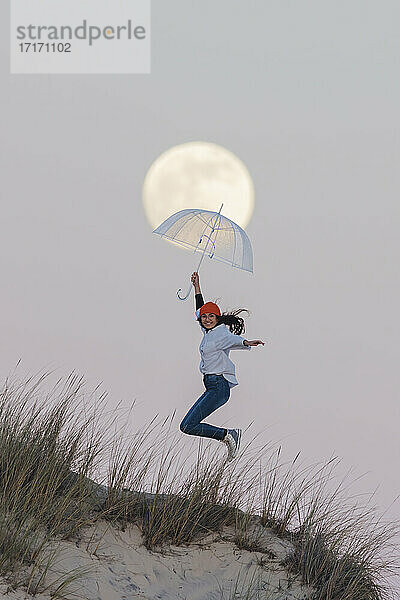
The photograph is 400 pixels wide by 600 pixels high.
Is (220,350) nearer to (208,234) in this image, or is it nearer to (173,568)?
(208,234)

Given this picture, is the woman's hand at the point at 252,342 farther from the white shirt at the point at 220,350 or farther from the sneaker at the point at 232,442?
the sneaker at the point at 232,442

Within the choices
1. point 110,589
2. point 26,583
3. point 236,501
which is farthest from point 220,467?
point 26,583

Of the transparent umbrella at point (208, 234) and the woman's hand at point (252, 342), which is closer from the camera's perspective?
Answer: the woman's hand at point (252, 342)

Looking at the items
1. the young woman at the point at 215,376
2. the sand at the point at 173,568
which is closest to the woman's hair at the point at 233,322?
the young woman at the point at 215,376

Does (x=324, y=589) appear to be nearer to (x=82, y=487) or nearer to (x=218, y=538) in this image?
(x=218, y=538)

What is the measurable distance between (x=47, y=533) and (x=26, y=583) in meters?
0.95

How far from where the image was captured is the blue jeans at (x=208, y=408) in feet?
32.6

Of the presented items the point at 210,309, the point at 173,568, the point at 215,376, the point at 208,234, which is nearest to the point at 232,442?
the point at 215,376

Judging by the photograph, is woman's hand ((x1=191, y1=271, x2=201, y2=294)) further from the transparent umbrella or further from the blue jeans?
the blue jeans

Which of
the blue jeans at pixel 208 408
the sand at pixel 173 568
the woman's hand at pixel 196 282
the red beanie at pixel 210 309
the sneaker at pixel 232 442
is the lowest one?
the sand at pixel 173 568

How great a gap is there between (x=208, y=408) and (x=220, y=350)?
2.49 ft

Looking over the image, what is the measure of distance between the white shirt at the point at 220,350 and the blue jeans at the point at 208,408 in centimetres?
10

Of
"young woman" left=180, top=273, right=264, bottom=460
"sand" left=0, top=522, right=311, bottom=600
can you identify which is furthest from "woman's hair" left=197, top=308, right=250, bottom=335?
"sand" left=0, top=522, right=311, bottom=600

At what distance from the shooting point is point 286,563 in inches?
356
